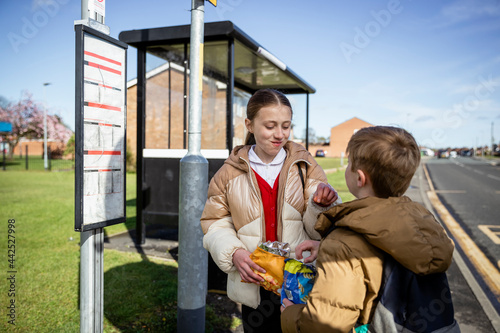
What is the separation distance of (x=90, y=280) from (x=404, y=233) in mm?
1803

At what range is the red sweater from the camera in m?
1.87

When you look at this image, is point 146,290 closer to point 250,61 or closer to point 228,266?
point 228,266

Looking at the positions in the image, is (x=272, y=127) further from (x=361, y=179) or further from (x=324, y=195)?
(x=361, y=179)

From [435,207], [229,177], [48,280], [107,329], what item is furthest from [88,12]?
[435,207]

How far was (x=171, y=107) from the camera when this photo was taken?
5.70 m

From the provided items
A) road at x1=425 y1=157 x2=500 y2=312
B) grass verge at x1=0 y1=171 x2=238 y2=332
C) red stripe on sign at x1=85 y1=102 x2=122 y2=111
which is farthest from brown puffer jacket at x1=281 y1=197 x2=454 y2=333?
road at x1=425 y1=157 x2=500 y2=312

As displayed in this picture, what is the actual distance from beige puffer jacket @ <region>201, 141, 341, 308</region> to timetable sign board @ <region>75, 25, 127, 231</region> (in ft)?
2.34

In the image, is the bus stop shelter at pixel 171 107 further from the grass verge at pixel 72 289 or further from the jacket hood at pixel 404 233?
the jacket hood at pixel 404 233

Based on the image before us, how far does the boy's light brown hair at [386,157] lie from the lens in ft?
4.33

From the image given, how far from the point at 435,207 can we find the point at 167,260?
8017 millimetres

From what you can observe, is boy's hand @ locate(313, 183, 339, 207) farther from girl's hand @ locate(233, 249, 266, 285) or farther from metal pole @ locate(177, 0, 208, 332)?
metal pole @ locate(177, 0, 208, 332)

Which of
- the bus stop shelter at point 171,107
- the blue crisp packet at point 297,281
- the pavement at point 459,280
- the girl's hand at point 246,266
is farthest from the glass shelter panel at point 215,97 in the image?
the blue crisp packet at point 297,281

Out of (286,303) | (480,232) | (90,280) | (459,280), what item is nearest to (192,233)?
(90,280)

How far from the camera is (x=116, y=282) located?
3934mm
